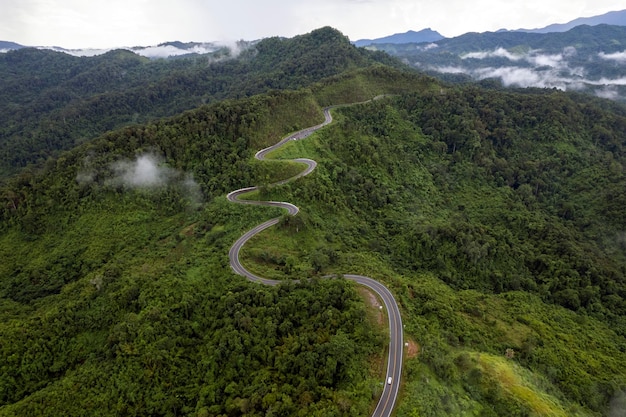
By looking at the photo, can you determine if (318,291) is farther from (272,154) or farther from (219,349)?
(272,154)

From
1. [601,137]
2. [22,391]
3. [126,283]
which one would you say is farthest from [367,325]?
[601,137]

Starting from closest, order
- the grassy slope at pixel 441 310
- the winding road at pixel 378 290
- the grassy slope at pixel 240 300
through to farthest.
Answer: the winding road at pixel 378 290, the grassy slope at pixel 441 310, the grassy slope at pixel 240 300

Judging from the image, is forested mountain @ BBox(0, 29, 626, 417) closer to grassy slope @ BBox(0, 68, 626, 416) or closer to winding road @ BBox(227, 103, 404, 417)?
grassy slope @ BBox(0, 68, 626, 416)

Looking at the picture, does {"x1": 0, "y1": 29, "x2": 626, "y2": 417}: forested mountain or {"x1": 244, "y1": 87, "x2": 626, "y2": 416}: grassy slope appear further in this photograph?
{"x1": 0, "y1": 29, "x2": 626, "y2": 417}: forested mountain

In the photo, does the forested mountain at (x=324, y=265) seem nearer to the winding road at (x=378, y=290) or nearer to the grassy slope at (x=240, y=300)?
the grassy slope at (x=240, y=300)

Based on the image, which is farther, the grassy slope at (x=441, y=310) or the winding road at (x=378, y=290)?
the grassy slope at (x=441, y=310)

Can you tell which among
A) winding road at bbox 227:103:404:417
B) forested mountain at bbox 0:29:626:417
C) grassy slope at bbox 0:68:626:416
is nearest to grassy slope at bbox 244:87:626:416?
grassy slope at bbox 0:68:626:416

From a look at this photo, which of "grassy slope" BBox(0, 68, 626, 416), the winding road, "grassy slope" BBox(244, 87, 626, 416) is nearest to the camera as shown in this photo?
the winding road

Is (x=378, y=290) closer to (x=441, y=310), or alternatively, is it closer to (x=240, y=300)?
(x=441, y=310)

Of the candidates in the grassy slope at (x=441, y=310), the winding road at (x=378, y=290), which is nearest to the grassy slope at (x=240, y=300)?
the grassy slope at (x=441, y=310)
